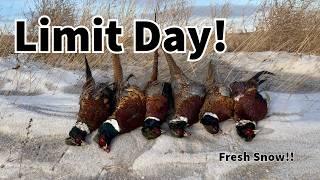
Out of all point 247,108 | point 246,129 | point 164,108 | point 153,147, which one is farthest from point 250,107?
point 153,147

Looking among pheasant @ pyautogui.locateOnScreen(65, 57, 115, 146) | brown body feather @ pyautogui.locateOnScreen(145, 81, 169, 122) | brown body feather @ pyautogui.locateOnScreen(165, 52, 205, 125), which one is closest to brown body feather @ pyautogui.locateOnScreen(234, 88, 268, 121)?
brown body feather @ pyautogui.locateOnScreen(165, 52, 205, 125)

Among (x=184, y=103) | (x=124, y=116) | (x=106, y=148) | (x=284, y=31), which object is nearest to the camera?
(x=106, y=148)

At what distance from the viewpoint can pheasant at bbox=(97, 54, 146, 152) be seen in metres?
4.51

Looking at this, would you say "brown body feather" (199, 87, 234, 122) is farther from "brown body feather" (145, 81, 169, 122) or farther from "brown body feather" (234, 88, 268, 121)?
"brown body feather" (145, 81, 169, 122)

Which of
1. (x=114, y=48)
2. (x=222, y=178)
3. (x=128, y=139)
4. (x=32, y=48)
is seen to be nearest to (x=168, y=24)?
(x=114, y=48)

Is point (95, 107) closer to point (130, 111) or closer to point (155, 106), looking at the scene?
point (130, 111)

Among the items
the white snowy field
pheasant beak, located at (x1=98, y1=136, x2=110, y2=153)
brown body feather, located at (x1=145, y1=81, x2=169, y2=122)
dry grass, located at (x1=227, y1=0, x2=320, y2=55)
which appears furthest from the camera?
dry grass, located at (x1=227, y1=0, x2=320, y2=55)

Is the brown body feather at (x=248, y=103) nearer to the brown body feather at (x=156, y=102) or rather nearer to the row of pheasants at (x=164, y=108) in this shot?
the row of pheasants at (x=164, y=108)

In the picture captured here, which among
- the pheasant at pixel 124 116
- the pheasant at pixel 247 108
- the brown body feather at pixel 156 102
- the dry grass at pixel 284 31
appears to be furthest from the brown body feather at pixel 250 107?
the dry grass at pixel 284 31

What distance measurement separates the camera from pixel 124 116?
464 cm

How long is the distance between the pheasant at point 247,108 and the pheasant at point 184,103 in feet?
0.98

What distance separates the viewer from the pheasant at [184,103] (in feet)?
14.9

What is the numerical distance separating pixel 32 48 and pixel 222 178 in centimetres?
411

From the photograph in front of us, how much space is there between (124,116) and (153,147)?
1.25 ft
